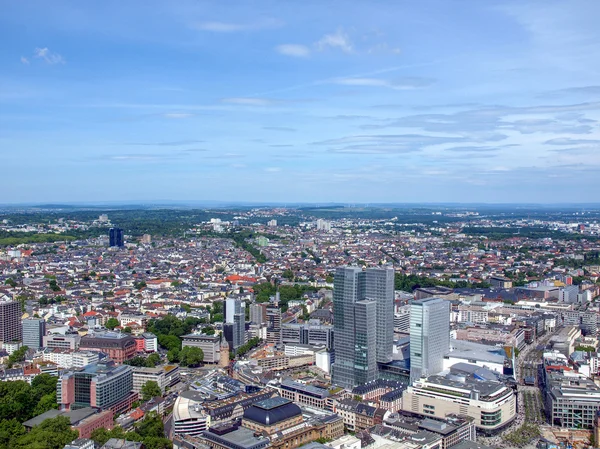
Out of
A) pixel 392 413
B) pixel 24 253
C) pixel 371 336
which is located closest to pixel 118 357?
pixel 371 336

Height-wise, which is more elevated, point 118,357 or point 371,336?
point 371,336

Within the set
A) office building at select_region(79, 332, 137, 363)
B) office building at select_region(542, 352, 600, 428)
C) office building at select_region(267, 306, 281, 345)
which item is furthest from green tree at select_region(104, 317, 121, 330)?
office building at select_region(542, 352, 600, 428)

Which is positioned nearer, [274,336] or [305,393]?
[305,393]

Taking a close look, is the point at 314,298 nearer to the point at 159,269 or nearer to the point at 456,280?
the point at 456,280

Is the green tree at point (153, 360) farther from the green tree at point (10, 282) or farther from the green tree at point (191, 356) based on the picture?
the green tree at point (10, 282)

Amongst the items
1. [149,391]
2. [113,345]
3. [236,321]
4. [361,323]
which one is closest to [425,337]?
[361,323]

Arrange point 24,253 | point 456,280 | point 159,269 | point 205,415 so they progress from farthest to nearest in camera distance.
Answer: point 24,253 → point 159,269 → point 456,280 → point 205,415
